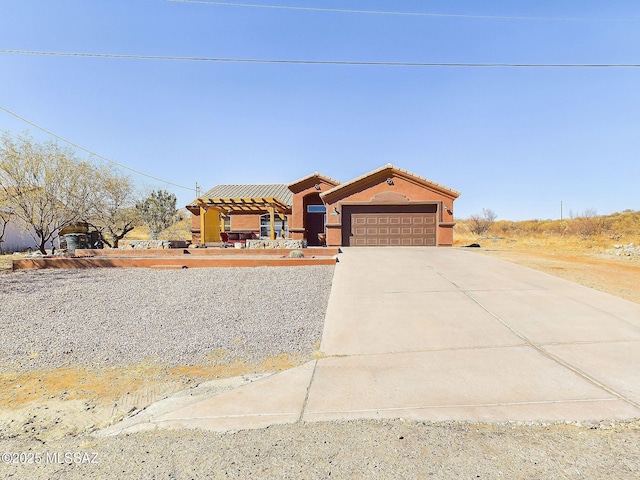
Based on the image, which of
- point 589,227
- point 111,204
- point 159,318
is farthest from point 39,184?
point 589,227

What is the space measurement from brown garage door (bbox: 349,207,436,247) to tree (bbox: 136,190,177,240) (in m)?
18.3

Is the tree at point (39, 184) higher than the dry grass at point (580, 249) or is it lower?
higher

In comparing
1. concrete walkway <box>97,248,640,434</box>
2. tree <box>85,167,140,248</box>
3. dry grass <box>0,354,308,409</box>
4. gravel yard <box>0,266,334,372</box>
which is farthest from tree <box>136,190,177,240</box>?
concrete walkway <box>97,248,640,434</box>

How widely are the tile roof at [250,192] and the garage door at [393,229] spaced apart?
11.8 meters

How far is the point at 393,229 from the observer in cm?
1895

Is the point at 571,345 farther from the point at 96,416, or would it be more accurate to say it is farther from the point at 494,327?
the point at 96,416

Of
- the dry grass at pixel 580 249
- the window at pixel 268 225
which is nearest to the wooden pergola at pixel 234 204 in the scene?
the window at pixel 268 225

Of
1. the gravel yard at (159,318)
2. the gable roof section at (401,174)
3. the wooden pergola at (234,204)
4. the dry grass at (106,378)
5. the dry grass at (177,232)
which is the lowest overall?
the dry grass at (106,378)

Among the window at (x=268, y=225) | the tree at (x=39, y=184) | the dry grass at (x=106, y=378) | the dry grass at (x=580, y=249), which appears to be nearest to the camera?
the dry grass at (x=106, y=378)

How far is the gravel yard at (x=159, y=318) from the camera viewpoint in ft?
17.5

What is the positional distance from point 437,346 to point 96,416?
4.40 meters

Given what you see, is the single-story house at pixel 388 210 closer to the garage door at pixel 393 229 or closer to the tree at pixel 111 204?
the garage door at pixel 393 229

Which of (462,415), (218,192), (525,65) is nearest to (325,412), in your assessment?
(462,415)

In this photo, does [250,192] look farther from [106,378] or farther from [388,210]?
[106,378]
